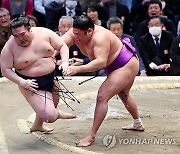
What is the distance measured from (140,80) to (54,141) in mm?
2001

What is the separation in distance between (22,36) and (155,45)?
288 cm

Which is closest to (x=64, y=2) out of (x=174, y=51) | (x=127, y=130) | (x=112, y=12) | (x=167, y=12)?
(x=112, y=12)

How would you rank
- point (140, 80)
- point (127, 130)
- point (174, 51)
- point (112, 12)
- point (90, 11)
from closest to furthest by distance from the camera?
1. point (127, 130)
2. point (140, 80)
3. point (174, 51)
4. point (90, 11)
5. point (112, 12)

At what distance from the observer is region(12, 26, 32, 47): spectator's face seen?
138 inches

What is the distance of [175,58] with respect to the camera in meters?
5.91

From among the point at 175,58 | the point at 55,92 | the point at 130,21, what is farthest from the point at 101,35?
the point at 130,21

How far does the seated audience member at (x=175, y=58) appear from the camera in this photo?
5.89 m

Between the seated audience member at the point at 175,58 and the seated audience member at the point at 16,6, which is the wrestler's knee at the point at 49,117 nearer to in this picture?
the seated audience member at the point at 175,58

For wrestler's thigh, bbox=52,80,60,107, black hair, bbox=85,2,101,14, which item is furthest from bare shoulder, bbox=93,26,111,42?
black hair, bbox=85,2,101,14

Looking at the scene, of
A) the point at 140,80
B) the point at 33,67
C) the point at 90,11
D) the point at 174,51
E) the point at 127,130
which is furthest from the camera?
the point at 90,11

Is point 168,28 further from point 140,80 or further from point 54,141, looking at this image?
point 54,141

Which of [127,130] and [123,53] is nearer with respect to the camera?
[123,53]

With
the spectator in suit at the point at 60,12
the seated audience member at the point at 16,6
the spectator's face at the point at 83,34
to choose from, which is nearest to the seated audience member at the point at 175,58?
the spectator in suit at the point at 60,12

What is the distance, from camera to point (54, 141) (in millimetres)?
3650
